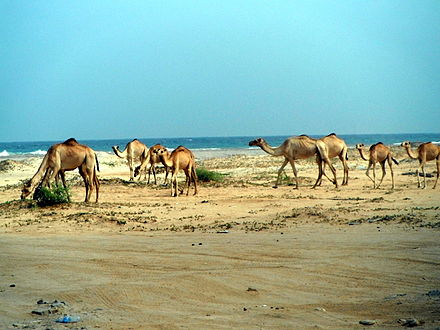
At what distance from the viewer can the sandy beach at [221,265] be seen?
250 inches

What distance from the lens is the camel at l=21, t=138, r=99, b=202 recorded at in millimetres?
16094

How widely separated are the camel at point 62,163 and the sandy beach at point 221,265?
104cm

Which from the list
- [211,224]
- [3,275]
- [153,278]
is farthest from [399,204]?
[3,275]

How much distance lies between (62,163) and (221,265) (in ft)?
30.2

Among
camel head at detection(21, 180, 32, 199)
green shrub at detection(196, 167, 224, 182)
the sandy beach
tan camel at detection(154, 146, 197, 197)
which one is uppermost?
tan camel at detection(154, 146, 197, 197)

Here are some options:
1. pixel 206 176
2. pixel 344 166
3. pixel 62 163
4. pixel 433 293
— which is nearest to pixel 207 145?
pixel 206 176

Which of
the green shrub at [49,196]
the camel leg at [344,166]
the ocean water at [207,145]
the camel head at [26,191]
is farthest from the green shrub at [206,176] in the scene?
the ocean water at [207,145]

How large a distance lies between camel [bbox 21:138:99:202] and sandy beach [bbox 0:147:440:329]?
104 centimetres

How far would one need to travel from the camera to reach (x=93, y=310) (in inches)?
260

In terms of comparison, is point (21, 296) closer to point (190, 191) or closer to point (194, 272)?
point (194, 272)

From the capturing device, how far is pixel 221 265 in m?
8.55

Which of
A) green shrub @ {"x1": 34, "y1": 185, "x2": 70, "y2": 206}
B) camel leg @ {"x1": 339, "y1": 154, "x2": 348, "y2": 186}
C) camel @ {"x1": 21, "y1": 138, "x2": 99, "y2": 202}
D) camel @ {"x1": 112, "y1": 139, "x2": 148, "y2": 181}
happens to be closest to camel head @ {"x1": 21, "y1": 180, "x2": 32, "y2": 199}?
camel @ {"x1": 21, "y1": 138, "x2": 99, "y2": 202}

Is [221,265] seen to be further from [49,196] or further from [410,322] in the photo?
[49,196]

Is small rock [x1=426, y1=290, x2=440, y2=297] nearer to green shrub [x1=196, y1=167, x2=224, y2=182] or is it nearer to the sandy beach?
the sandy beach
